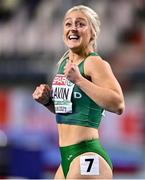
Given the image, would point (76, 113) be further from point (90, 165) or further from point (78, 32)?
point (78, 32)

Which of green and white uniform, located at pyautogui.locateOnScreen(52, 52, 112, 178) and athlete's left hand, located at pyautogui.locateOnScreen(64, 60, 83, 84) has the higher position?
athlete's left hand, located at pyautogui.locateOnScreen(64, 60, 83, 84)

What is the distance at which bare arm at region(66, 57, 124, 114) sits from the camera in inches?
171

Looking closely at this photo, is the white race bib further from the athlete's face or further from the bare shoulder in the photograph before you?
the athlete's face

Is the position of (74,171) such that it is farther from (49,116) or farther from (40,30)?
(40,30)

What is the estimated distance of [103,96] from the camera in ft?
14.2

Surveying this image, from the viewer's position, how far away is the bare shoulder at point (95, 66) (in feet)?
14.6

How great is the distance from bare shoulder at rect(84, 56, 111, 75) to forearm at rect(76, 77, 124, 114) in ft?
0.39

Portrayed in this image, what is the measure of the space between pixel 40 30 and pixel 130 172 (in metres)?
4.58

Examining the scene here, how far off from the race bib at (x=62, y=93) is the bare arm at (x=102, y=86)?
0.18 meters

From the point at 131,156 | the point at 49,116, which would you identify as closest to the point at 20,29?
the point at 49,116

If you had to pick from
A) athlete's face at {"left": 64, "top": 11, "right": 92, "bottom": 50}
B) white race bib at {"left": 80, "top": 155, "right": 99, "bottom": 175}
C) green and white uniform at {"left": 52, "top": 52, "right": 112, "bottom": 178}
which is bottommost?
white race bib at {"left": 80, "top": 155, "right": 99, "bottom": 175}

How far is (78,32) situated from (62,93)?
0.38 meters

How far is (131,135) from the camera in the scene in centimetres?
1216

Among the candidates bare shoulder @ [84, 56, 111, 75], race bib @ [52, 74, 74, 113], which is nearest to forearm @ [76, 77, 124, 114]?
bare shoulder @ [84, 56, 111, 75]
